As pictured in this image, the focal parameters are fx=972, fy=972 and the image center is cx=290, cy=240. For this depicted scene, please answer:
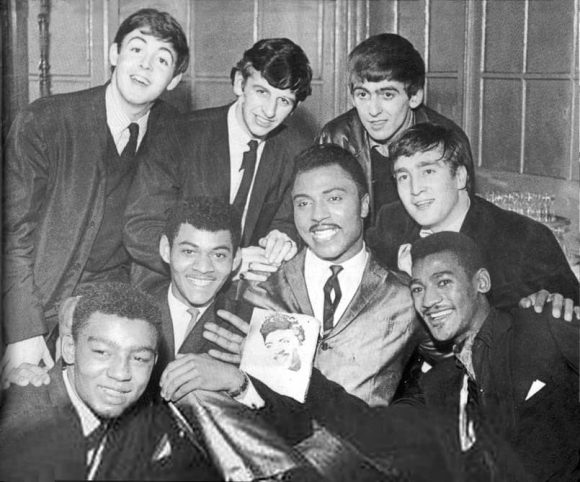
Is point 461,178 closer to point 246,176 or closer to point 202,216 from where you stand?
point 246,176

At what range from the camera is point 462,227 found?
2.88 meters

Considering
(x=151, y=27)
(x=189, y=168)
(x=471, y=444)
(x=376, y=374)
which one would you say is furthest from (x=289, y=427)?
(x=151, y=27)

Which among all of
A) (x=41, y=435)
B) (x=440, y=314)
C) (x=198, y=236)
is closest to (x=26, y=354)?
(x=41, y=435)

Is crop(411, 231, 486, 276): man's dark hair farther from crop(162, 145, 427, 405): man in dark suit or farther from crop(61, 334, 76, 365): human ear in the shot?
crop(61, 334, 76, 365): human ear

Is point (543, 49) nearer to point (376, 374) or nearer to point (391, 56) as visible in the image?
point (391, 56)

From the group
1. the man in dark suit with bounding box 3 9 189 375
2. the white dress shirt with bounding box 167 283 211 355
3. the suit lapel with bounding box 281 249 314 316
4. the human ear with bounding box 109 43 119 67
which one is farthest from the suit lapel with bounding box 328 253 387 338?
the human ear with bounding box 109 43 119 67

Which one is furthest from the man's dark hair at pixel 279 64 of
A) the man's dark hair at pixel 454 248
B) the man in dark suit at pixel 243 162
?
the man's dark hair at pixel 454 248

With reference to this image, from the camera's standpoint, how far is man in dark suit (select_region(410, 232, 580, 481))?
2844mm

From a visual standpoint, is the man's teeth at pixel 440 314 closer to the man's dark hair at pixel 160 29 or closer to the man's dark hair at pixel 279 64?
the man's dark hair at pixel 279 64

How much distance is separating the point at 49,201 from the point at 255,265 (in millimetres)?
607

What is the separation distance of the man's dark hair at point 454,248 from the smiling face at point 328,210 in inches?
7.5

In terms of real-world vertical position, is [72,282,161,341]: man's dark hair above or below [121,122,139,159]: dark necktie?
below

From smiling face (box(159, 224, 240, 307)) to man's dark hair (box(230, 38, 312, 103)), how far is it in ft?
1.50

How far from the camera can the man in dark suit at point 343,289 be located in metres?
2.82
